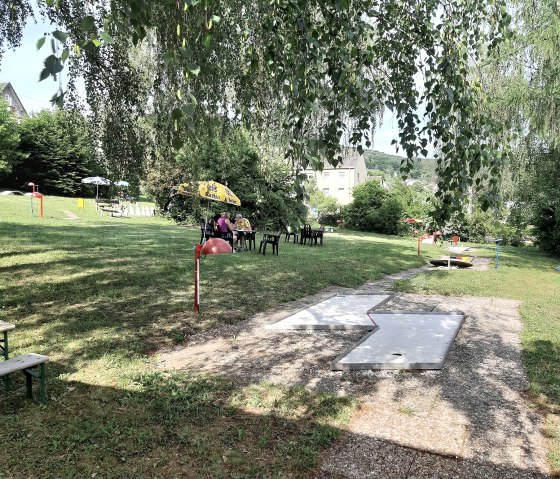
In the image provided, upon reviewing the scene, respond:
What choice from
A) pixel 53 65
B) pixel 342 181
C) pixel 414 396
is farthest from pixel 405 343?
pixel 342 181

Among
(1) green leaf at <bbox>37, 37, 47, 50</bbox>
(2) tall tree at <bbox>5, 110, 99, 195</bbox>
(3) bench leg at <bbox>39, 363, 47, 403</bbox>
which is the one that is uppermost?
(2) tall tree at <bbox>5, 110, 99, 195</bbox>

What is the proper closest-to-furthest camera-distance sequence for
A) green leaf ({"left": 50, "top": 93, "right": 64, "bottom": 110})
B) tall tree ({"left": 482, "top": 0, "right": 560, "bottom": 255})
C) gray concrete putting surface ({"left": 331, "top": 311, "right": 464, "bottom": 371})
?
green leaf ({"left": 50, "top": 93, "right": 64, "bottom": 110}) < gray concrete putting surface ({"left": 331, "top": 311, "right": 464, "bottom": 371}) < tall tree ({"left": 482, "top": 0, "right": 560, "bottom": 255})

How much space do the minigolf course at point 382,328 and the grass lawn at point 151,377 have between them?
2.93 ft

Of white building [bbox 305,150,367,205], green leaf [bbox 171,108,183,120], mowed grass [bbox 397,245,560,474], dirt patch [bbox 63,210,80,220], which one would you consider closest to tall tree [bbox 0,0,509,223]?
green leaf [bbox 171,108,183,120]

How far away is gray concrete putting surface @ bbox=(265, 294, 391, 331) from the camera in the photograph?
6508 millimetres

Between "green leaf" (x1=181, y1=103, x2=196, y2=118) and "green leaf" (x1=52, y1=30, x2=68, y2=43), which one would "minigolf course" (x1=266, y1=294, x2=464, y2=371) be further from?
"green leaf" (x1=52, y1=30, x2=68, y2=43)

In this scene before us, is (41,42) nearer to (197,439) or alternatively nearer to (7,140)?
(197,439)

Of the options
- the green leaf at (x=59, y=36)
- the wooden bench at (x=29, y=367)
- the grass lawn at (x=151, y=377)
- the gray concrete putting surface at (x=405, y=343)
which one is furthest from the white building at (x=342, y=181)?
the green leaf at (x=59, y=36)

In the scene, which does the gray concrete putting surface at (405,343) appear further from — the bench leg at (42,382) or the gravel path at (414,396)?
the bench leg at (42,382)

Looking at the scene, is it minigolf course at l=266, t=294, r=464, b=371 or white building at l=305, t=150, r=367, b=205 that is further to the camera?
white building at l=305, t=150, r=367, b=205

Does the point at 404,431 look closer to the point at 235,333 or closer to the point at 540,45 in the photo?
the point at 235,333

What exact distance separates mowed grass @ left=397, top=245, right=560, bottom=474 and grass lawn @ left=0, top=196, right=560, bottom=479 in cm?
3

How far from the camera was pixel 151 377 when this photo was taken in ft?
14.4

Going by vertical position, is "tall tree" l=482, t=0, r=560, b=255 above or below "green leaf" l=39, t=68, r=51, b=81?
above
